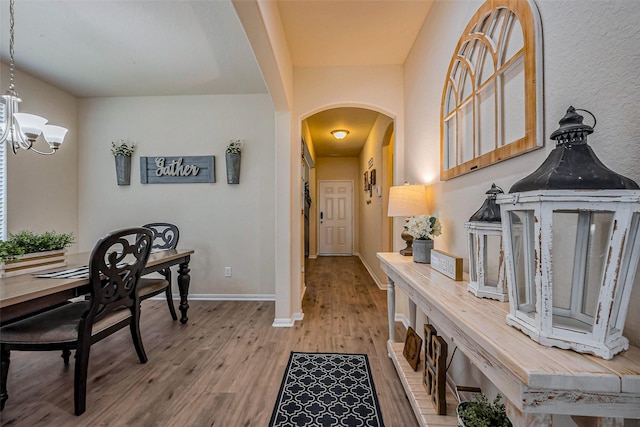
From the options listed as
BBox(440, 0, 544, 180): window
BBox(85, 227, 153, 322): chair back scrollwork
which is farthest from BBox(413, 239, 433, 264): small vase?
BBox(85, 227, 153, 322): chair back scrollwork

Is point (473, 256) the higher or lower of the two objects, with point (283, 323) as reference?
higher

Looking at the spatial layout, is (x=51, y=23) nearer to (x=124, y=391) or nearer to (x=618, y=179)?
(x=124, y=391)

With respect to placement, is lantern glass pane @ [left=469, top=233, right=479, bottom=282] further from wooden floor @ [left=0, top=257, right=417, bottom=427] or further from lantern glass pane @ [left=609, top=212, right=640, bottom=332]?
wooden floor @ [left=0, top=257, right=417, bottom=427]

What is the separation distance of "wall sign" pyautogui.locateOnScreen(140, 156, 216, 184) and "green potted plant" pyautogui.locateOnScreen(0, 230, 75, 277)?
64.0 inches

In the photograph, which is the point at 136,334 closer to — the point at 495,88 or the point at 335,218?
the point at 495,88

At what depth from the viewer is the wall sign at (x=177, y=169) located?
361cm

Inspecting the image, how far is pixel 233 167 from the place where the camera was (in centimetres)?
354

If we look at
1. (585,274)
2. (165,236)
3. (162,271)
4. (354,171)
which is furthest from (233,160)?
(354,171)

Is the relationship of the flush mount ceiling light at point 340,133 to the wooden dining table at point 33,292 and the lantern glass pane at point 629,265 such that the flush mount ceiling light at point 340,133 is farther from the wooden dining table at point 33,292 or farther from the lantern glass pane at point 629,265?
the lantern glass pane at point 629,265

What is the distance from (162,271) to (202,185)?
119 cm

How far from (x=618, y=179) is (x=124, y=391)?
2486 mm

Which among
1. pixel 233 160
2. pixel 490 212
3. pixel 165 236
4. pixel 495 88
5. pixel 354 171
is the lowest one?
pixel 165 236

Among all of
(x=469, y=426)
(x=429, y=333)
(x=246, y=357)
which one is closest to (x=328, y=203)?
(x=246, y=357)

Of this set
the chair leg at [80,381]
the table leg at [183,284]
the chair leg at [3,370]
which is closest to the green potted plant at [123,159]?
the table leg at [183,284]
